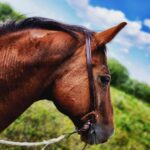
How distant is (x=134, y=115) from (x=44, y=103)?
231 inches

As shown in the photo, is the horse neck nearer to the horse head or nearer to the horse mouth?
the horse head

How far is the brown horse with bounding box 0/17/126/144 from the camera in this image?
3.50 m

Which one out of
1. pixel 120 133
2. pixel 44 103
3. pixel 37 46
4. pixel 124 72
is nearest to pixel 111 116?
pixel 37 46

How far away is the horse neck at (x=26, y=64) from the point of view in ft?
11.4

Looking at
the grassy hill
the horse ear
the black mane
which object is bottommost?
the grassy hill

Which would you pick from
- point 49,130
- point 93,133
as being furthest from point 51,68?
point 49,130

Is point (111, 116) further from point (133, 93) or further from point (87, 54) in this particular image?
point (133, 93)

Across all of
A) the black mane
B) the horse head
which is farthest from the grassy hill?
the black mane

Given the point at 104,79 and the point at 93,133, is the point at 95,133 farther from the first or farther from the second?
the point at 104,79

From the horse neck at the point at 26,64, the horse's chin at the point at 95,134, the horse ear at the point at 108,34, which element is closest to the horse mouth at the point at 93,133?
the horse's chin at the point at 95,134

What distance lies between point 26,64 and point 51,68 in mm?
213

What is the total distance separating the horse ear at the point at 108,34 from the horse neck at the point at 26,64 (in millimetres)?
242

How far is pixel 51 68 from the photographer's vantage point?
11.8 feet

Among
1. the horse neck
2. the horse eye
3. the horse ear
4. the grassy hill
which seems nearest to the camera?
the horse neck
